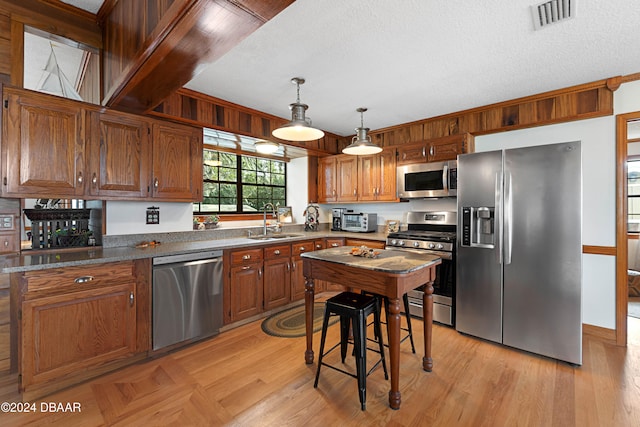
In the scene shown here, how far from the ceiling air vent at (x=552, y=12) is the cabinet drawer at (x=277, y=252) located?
9.78ft

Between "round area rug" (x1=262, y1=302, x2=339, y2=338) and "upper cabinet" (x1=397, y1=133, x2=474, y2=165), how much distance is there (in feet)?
7.47

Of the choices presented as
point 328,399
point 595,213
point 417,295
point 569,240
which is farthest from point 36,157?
point 595,213

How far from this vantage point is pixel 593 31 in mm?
1962

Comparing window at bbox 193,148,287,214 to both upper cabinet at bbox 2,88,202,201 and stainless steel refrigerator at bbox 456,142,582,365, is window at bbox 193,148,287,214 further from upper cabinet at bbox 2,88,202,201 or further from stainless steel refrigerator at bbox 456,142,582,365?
stainless steel refrigerator at bbox 456,142,582,365

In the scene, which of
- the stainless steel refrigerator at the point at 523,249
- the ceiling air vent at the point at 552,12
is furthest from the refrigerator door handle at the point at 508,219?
the ceiling air vent at the point at 552,12

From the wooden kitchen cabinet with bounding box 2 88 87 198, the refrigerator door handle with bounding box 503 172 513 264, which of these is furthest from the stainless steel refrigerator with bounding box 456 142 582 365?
the wooden kitchen cabinet with bounding box 2 88 87 198

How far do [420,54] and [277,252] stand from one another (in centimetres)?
247

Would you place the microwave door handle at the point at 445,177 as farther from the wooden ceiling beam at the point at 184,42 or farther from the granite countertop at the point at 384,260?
the wooden ceiling beam at the point at 184,42

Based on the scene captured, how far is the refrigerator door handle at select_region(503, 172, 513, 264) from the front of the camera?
267 centimetres

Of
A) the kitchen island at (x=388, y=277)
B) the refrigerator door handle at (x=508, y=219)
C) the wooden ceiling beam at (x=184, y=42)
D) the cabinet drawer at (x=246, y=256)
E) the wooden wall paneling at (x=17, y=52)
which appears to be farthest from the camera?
the cabinet drawer at (x=246, y=256)

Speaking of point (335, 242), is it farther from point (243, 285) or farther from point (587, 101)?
point (587, 101)

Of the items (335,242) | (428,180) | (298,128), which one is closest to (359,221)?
(335,242)

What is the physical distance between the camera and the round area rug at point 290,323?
300 cm

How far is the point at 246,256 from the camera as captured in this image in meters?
3.18
